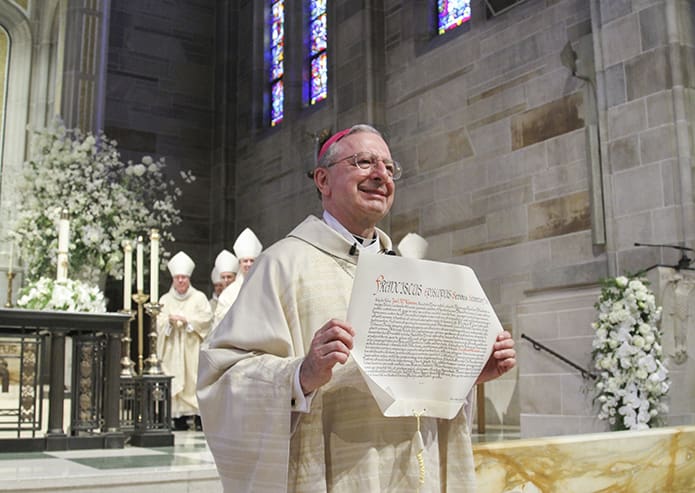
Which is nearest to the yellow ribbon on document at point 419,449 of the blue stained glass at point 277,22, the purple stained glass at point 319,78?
the purple stained glass at point 319,78

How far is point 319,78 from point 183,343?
6.48m

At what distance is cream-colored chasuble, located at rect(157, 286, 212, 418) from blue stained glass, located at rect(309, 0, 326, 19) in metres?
6.69

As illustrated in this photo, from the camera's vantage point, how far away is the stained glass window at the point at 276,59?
16031mm

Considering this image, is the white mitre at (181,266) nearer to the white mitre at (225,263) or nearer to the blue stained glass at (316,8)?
the white mitre at (225,263)

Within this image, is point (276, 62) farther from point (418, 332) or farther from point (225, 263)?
point (418, 332)

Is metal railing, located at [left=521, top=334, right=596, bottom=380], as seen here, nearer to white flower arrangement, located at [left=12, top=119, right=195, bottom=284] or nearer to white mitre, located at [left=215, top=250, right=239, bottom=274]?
white mitre, located at [left=215, top=250, right=239, bottom=274]

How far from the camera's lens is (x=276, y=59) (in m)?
16.3

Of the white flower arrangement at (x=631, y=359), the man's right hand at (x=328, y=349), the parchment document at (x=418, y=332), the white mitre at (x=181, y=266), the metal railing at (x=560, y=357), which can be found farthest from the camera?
the white mitre at (x=181, y=266)

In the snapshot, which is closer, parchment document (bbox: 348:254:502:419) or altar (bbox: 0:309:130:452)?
parchment document (bbox: 348:254:502:419)

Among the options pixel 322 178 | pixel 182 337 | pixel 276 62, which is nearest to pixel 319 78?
pixel 276 62

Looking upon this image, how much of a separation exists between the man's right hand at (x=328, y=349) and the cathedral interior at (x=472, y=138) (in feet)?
4.29

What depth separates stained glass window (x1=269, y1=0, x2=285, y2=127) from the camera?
16.0 meters

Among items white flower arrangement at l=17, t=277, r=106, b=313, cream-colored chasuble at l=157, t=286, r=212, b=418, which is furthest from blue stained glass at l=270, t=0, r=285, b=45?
white flower arrangement at l=17, t=277, r=106, b=313

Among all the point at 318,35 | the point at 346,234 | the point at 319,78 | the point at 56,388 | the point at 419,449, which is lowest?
the point at 419,449
